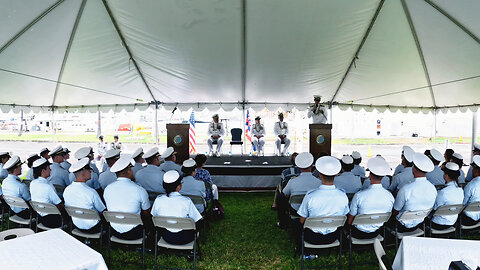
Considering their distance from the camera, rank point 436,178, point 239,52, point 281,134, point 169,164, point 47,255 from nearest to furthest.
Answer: point 47,255
point 436,178
point 169,164
point 239,52
point 281,134

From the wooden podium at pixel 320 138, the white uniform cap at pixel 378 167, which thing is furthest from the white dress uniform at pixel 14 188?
the wooden podium at pixel 320 138

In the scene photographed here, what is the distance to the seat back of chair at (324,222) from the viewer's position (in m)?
2.59

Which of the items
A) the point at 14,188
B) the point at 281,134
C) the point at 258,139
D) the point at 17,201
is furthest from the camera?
the point at 258,139

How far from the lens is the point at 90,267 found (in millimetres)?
1478

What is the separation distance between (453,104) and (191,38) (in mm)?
8690

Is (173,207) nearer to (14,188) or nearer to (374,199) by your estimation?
(374,199)

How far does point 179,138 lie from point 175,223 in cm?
506

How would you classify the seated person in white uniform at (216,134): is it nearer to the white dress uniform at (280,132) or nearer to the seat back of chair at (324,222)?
the white dress uniform at (280,132)

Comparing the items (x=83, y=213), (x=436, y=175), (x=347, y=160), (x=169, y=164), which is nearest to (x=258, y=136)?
(x=169, y=164)

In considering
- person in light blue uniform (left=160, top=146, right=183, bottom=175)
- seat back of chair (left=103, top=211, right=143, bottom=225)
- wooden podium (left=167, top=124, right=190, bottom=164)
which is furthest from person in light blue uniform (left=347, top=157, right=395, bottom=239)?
wooden podium (left=167, top=124, right=190, bottom=164)

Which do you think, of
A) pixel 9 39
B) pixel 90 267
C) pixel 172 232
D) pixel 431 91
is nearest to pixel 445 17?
pixel 431 91

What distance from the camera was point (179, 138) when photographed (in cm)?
746

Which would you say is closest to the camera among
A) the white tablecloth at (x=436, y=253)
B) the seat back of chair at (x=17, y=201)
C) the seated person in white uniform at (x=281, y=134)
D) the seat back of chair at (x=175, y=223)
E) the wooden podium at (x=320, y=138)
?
the white tablecloth at (x=436, y=253)

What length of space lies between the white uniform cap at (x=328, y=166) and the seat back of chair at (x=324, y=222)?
1.53 ft
